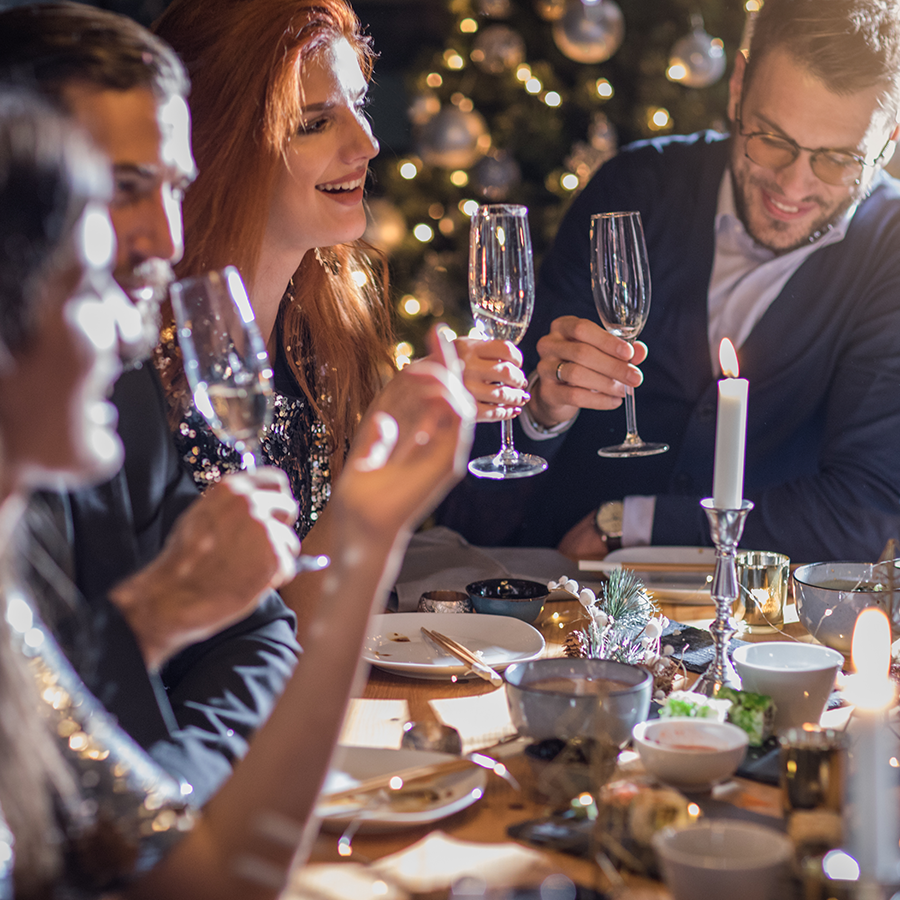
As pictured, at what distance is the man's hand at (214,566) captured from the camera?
861 millimetres

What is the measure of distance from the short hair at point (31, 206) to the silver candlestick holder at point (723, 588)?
0.73 m

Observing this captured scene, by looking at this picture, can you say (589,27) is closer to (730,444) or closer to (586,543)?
(586,543)

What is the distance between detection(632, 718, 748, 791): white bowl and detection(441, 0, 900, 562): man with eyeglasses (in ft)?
3.39

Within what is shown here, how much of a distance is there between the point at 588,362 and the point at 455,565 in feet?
1.37

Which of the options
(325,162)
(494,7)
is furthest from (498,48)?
(325,162)

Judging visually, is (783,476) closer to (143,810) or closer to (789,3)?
(789,3)

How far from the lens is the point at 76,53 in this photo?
2.85 ft

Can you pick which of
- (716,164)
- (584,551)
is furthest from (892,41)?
(584,551)

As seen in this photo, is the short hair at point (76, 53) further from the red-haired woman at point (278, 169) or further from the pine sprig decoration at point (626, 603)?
the pine sprig decoration at point (626, 603)

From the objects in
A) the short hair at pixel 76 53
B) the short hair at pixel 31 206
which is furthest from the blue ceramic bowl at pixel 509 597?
the short hair at pixel 31 206

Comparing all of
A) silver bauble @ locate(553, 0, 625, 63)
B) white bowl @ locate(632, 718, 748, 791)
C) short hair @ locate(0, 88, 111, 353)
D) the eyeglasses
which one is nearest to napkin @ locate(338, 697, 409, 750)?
white bowl @ locate(632, 718, 748, 791)

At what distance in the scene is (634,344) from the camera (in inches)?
64.4

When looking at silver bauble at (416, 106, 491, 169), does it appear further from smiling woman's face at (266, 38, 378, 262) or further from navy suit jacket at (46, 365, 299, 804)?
navy suit jacket at (46, 365, 299, 804)

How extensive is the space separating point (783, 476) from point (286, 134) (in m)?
1.54
